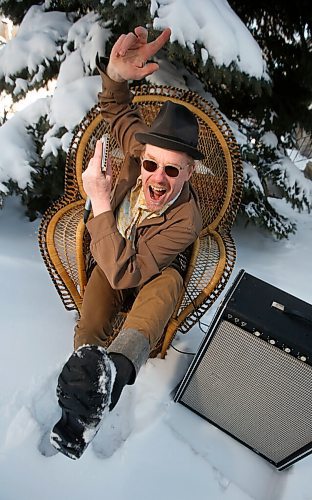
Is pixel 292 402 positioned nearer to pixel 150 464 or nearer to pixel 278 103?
pixel 150 464

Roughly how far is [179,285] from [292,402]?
57 cm

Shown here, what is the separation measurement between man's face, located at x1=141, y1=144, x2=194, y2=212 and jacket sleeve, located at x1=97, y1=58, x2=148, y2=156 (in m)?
0.33

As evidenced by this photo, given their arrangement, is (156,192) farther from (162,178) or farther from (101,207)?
(101,207)

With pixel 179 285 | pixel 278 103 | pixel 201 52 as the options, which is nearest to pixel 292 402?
pixel 179 285

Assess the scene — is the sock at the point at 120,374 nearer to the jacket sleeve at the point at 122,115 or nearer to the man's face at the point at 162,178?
the man's face at the point at 162,178

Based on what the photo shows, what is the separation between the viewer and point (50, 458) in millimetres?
1185

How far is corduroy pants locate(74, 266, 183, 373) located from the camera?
114cm

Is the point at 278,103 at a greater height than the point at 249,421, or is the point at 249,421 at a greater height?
the point at 278,103

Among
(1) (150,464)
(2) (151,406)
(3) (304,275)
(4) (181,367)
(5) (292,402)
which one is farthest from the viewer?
(3) (304,275)

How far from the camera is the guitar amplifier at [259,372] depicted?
3.47 ft

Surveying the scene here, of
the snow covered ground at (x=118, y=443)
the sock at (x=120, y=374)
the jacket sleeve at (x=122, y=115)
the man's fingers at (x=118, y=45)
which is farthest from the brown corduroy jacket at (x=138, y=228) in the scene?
the snow covered ground at (x=118, y=443)

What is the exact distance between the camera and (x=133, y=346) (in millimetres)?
1116

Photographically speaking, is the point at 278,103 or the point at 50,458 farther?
the point at 278,103

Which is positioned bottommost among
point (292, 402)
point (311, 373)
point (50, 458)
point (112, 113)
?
point (50, 458)
